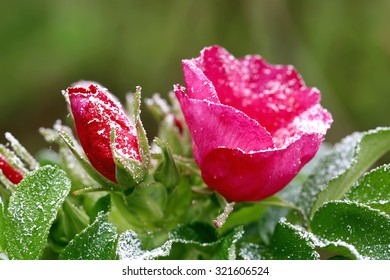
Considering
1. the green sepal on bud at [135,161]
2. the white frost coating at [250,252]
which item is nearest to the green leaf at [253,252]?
the white frost coating at [250,252]

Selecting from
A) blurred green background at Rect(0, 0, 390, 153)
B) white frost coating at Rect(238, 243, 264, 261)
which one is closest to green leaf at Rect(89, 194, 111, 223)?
white frost coating at Rect(238, 243, 264, 261)

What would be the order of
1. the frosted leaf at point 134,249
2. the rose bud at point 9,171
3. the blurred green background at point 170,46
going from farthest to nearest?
the blurred green background at point 170,46
the rose bud at point 9,171
the frosted leaf at point 134,249

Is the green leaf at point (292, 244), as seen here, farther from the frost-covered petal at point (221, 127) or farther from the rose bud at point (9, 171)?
the rose bud at point (9, 171)

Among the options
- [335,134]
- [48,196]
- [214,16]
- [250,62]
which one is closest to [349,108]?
[335,134]

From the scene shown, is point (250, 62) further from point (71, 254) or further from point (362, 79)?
point (362, 79)

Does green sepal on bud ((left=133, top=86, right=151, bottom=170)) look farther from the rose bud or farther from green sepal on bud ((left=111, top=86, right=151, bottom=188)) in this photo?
the rose bud

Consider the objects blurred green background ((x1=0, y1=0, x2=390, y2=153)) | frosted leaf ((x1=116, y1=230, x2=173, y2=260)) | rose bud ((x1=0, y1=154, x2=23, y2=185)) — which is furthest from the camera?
blurred green background ((x1=0, y1=0, x2=390, y2=153))

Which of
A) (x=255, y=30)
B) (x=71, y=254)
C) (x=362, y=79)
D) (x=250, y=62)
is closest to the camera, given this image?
(x=71, y=254)
